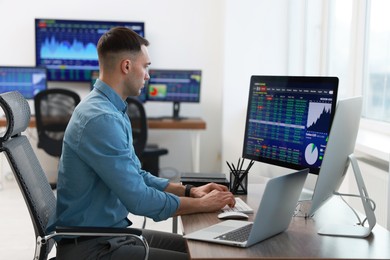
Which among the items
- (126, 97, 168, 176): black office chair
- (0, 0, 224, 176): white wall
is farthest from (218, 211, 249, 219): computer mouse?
(0, 0, 224, 176): white wall

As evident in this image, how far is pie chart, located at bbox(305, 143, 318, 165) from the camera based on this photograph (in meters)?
2.24

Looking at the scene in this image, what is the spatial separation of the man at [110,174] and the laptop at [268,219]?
9.7 inches

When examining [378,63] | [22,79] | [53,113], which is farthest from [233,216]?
[22,79]

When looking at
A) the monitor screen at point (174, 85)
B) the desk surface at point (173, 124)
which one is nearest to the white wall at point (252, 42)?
the monitor screen at point (174, 85)

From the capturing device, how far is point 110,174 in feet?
6.56

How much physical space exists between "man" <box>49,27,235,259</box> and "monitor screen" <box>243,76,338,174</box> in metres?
0.32

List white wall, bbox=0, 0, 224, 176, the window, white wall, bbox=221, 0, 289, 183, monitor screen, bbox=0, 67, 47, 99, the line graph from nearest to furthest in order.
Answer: the line graph < the window < white wall, bbox=221, 0, 289, 183 < monitor screen, bbox=0, 67, 47, 99 < white wall, bbox=0, 0, 224, 176

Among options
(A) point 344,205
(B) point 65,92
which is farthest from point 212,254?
(B) point 65,92

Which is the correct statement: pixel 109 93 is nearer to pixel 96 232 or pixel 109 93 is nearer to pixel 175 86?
pixel 96 232

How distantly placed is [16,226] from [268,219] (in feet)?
10.6

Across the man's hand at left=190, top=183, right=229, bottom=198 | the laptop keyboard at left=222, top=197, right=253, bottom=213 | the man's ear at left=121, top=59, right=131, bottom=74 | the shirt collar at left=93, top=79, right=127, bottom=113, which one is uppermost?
the man's ear at left=121, top=59, right=131, bottom=74

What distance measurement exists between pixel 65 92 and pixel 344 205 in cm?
355

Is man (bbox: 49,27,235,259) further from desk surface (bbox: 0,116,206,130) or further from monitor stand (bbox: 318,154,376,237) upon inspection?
desk surface (bbox: 0,116,206,130)

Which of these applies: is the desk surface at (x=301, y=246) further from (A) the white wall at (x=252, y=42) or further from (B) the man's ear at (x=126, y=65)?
(A) the white wall at (x=252, y=42)
